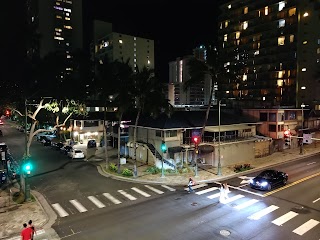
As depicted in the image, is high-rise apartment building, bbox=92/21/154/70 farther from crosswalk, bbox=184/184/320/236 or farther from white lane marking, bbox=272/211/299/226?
white lane marking, bbox=272/211/299/226

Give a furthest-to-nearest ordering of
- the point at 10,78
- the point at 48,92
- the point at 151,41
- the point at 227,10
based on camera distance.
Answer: the point at 151,41, the point at 227,10, the point at 48,92, the point at 10,78

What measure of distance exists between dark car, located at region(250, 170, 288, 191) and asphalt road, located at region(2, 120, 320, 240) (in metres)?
0.67

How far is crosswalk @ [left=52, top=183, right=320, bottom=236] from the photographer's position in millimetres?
18188

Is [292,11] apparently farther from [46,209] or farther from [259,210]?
[46,209]

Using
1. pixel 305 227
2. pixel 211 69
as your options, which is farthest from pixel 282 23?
pixel 305 227

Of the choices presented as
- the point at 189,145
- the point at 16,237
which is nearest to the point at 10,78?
the point at 16,237

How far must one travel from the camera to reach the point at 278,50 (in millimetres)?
76125

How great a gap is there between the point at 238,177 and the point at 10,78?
2687 cm

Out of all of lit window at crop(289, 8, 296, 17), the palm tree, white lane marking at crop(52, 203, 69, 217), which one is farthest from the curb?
lit window at crop(289, 8, 296, 17)

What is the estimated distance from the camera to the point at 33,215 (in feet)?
64.3

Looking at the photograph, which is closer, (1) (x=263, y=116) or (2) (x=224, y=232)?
(2) (x=224, y=232)

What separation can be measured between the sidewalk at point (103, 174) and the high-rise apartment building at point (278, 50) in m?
27.7

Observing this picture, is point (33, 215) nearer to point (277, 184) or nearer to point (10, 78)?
point (10, 78)

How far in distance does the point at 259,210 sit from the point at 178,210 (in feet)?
20.7
